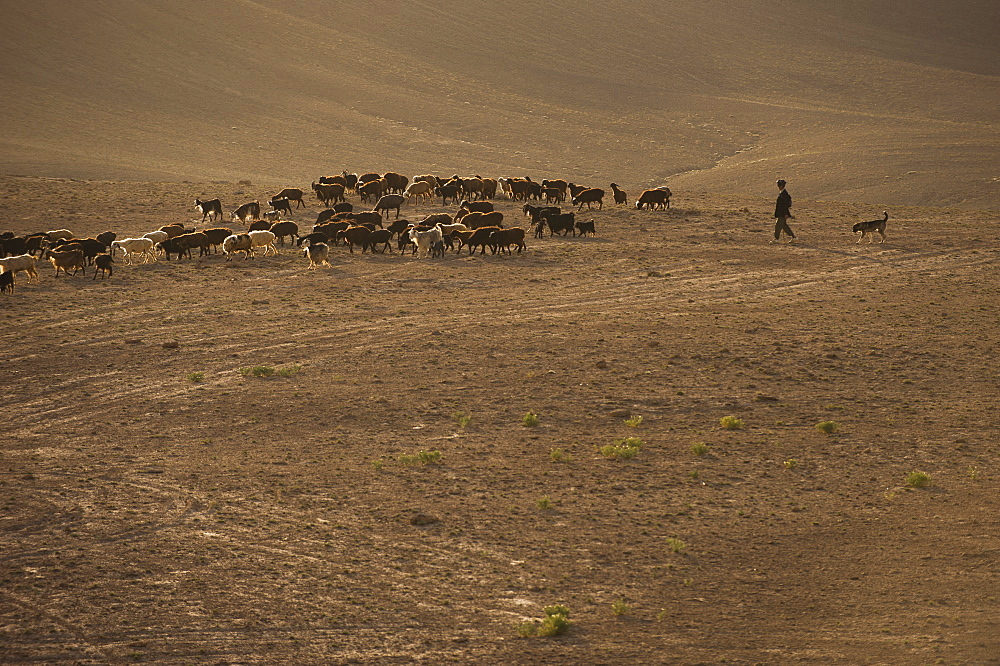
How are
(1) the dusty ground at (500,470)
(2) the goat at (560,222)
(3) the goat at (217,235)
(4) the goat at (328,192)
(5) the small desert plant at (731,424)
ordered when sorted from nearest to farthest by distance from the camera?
(1) the dusty ground at (500,470) < (5) the small desert plant at (731,424) < (3) the goat at (217,235) < (2) the goat at (560,222) < (4) the goat at (328,192)

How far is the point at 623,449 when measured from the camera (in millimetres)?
14523

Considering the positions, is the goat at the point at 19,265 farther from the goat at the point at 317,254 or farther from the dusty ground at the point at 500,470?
the goat at the point at 317,254

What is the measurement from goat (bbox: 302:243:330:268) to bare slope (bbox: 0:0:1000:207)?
26520 millimetres

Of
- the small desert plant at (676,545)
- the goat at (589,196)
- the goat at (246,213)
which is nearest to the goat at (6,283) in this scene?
the goat at (246,213)

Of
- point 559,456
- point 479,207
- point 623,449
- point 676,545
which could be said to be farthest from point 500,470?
point 479,207

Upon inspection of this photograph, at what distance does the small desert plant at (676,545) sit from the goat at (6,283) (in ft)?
65.7

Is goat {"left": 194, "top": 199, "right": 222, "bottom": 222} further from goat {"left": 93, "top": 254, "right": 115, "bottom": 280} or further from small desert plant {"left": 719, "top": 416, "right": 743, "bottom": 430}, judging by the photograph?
small desert plant {"left": 719, "top": 416, "right": 743, "bottom": 430}

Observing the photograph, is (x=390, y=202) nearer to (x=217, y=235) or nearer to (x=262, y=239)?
(x=262, y=239)

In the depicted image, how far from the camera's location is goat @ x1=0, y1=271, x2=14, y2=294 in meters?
25.2

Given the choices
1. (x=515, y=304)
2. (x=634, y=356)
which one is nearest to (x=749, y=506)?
(x=634, y=356)

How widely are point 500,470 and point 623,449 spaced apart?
73.8 inches

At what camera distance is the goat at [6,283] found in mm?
25234

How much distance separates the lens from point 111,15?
295ft

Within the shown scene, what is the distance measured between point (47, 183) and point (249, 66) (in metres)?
44.5
